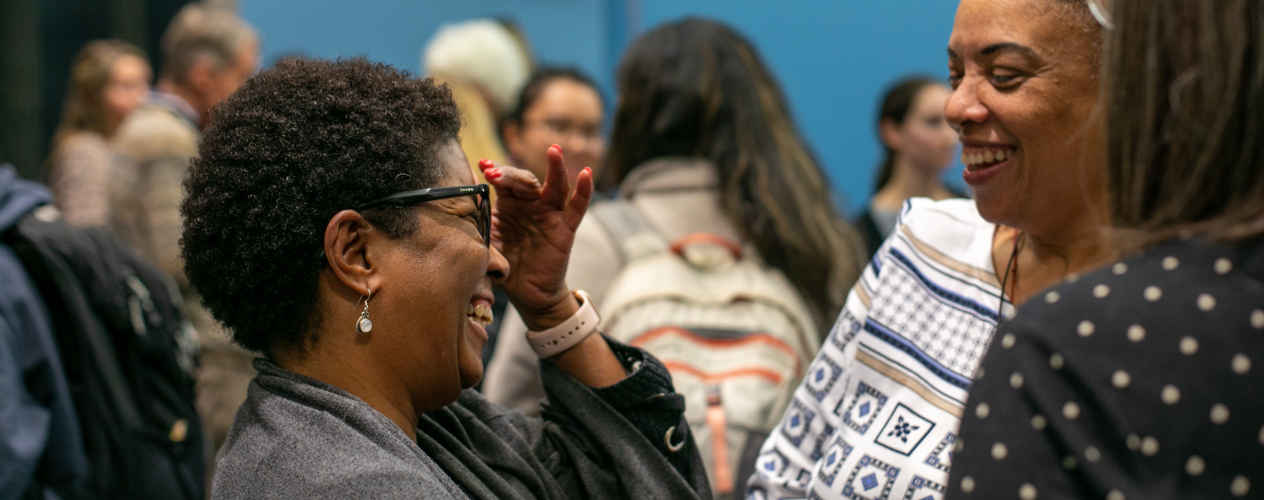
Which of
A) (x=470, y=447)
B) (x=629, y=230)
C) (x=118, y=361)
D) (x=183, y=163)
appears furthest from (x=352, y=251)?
(x=183, y=163)

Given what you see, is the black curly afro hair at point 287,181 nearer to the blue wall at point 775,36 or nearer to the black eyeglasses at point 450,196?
the black eyeglasses at point 450,196

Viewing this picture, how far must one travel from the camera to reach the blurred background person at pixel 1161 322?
818 millimetres

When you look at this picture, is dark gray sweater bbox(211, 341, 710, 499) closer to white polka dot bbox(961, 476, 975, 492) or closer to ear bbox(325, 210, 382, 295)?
ear bbox(325, 210, 382, 295)

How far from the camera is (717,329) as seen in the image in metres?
2.50

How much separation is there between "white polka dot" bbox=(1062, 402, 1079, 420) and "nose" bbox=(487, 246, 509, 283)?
101 centimetres

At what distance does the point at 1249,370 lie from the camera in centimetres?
81

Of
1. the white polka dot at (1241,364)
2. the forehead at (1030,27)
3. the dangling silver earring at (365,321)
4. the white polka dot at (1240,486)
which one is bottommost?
the dangling silver earring at (365,321)

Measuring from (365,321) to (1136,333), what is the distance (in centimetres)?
102

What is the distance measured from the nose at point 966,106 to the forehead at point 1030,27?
6cm

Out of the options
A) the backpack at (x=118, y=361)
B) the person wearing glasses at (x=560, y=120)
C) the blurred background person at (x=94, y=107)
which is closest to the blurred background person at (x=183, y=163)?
A: the blurred background person at (x=94, y=107)

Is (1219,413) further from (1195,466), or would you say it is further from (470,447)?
(470,447)

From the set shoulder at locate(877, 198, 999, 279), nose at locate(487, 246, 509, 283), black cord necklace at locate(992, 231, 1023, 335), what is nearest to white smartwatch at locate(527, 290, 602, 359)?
nose at locate(487, 246, 509, 283)

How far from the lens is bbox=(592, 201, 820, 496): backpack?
7.87ft

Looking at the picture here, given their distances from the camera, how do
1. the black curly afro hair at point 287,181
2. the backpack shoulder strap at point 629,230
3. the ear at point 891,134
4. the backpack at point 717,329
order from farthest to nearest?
the ear at point 891,134 → the backpack shoulder strap at point 629,230 → the backpack at point 717,329 → the black curly afro hair at point 287,181
